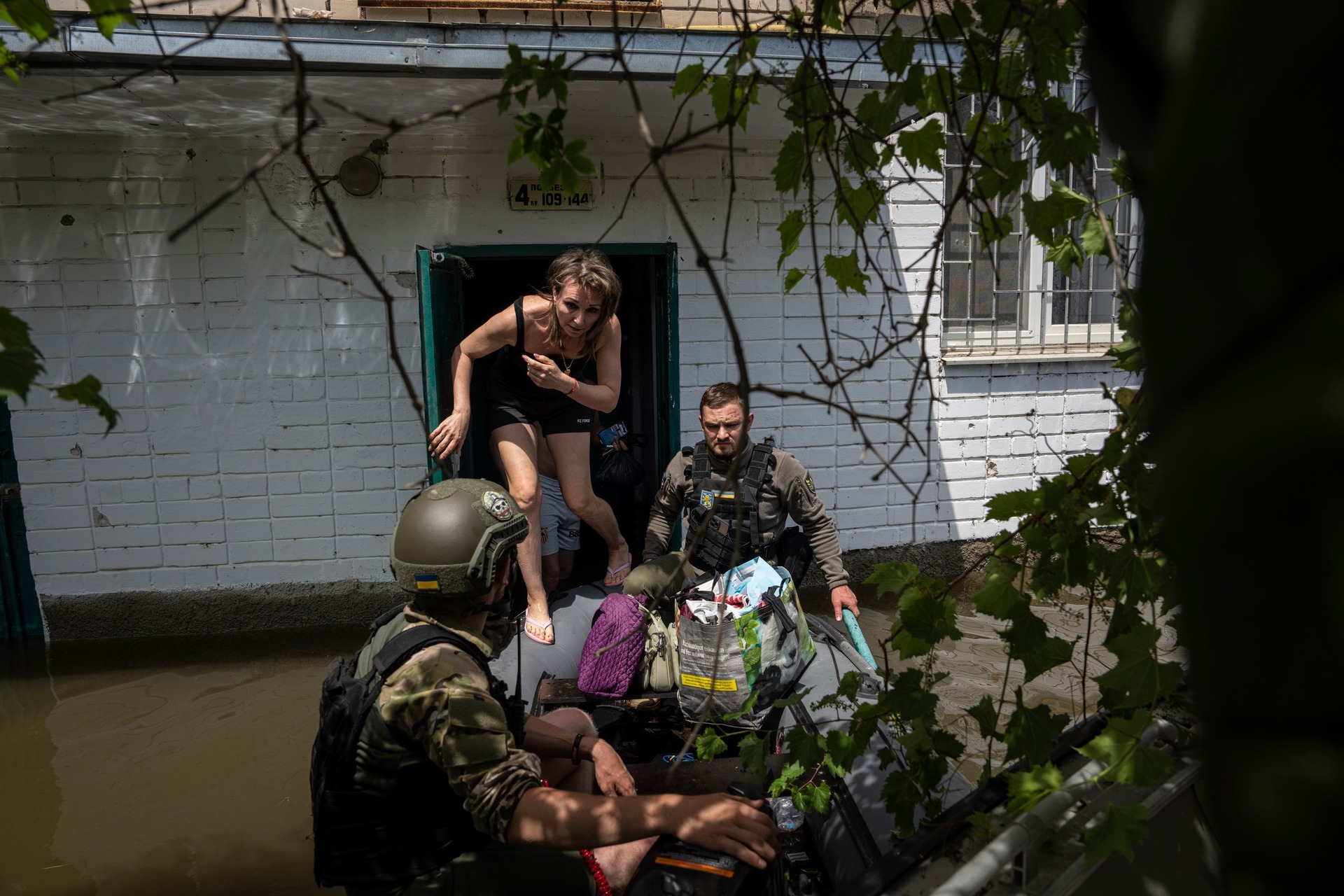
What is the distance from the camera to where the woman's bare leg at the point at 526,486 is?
4.22 meters

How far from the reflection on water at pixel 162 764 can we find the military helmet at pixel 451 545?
1769 mm

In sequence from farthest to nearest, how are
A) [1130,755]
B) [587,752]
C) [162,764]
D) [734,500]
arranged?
[162,764] < [734,500] < [587,752] < [1130,755]

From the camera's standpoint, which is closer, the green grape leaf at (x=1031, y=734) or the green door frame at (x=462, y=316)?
the green grape leaf at (x=1031, y=734)

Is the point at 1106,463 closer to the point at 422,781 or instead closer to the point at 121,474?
the point at 422,781

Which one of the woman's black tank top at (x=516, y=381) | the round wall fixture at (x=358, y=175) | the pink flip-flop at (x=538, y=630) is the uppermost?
the round wall fixture at (x=358, y=175)

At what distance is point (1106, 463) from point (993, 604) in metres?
0.34

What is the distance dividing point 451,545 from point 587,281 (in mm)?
2071

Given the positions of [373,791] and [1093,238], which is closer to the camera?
[1093,238]

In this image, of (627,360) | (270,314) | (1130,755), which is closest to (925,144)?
(1130,755)

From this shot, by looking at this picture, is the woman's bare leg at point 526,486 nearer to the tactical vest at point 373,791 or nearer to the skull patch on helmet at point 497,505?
the skull patch on helmet at point 497,505

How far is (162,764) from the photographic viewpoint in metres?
4.04

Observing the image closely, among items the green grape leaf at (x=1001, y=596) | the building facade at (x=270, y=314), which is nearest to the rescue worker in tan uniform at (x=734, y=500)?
the building facade at (x=270, y=314)

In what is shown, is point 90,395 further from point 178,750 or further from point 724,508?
point 178,750

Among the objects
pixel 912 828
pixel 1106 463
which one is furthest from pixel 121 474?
pixel 1106 463
